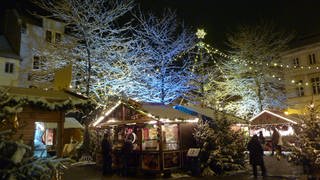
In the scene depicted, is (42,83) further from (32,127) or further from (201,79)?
(32,127)

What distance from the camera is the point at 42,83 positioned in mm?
23125

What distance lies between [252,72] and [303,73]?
1199 cm

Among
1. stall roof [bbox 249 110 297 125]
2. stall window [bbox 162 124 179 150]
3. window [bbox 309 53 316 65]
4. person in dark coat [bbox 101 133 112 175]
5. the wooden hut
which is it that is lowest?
person in dark coat [bbox 101 133 112 175]

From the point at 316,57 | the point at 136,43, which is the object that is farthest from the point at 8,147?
the point at 316,57

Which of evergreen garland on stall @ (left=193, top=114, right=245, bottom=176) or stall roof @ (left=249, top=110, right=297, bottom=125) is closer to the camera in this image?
evergreen garland on stall @ (left=193, top=114, right=245, bottom=176)

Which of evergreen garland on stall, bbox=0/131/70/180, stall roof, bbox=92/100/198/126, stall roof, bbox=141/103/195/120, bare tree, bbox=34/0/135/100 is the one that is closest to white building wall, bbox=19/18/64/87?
bare tree, bbox=34/0/135/100

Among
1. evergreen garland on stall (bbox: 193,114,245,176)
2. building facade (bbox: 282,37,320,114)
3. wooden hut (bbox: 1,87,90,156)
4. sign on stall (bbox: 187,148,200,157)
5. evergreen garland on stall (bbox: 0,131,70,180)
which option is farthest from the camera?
building facade (bbox: 282,37,320,114)

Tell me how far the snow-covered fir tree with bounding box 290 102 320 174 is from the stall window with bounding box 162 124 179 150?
17.4 feet

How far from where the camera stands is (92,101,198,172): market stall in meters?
14.8

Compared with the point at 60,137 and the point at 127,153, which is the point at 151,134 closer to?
the point at 127,153

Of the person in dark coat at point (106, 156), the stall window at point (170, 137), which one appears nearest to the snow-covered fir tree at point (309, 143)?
the stall window at point (170, 137)

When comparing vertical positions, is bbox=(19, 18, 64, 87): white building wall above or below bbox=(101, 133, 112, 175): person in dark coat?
above

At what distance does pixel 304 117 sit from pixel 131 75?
1365cm

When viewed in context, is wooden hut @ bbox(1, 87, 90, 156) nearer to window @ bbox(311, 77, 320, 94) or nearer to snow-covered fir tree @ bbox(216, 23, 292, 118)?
snow-covered fir tree @ bbox(216, 23, 292, 118)
